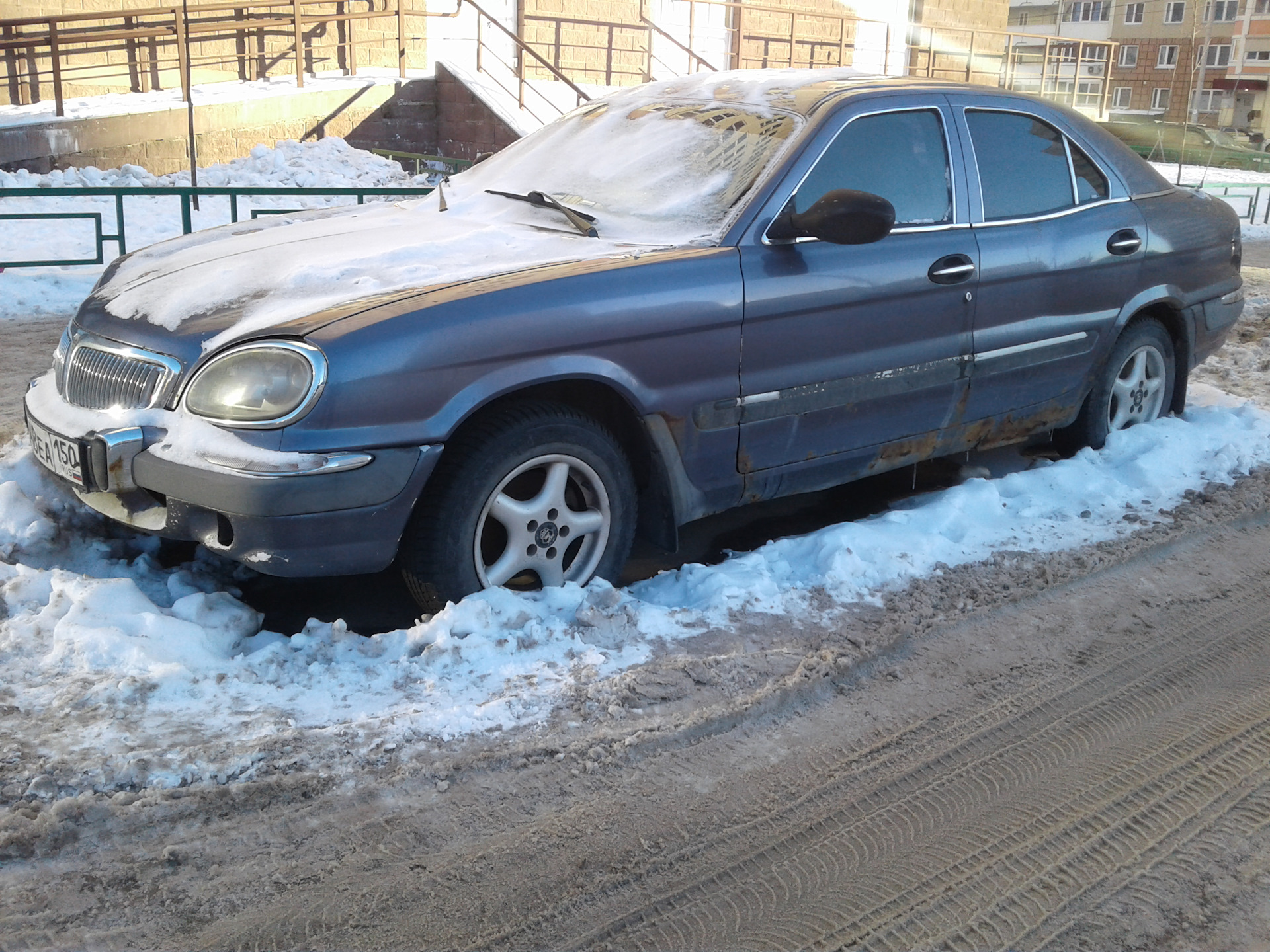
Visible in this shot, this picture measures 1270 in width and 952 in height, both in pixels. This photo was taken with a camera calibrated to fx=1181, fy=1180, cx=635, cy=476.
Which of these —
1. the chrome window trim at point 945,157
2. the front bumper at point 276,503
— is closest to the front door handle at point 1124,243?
the chrome window trim at point 945,157

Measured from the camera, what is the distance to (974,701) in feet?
10.6

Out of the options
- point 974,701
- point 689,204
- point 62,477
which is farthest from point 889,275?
point 62,477

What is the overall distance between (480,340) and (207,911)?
5.24 feet

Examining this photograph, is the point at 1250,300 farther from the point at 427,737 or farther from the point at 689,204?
the point at 427,737

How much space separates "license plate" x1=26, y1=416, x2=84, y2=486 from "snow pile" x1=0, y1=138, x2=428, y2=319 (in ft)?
16.9

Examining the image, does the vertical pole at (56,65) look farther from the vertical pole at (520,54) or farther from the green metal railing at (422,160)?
the vertical pole at (520,54)

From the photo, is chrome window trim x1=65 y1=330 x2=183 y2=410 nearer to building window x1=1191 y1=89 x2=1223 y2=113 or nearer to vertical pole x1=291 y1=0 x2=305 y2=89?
vertical pole x1=291 y1=0 x2=305 y2=89

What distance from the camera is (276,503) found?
3.04 metres

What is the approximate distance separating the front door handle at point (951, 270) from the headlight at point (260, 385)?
2.24 metres

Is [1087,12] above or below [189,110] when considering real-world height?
above

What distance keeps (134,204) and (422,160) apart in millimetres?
4890

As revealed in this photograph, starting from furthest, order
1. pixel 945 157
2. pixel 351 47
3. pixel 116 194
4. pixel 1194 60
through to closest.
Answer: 1. pixel 1194 60
2. pixel 351 47
3. pixel 116 194
4. pixel 945 157

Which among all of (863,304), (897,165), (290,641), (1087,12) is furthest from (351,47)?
(1087,12)

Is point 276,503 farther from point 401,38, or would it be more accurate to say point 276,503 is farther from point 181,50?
point 401,38
